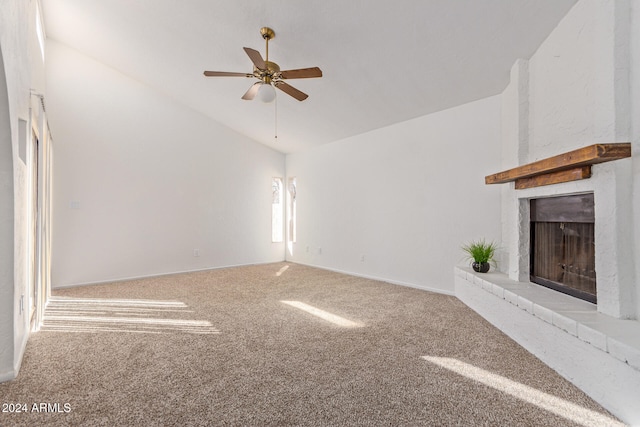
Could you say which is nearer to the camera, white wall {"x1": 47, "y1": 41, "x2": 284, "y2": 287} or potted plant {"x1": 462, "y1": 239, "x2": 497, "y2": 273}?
potted plant {"x1": 462, "y1": 239, "x2": 497, "y2": 273}

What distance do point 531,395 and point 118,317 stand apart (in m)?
3.62

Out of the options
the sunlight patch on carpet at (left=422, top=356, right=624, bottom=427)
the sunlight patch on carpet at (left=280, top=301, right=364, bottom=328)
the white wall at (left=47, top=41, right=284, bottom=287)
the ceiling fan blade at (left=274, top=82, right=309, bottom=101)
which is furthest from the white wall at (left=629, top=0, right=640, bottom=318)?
the white wall at (left=47, top=41, right=284, bottom=287)

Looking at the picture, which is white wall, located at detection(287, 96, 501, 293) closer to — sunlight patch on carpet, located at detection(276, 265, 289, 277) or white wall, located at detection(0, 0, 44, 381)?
sunlight patch on carpet, located at detection(276, 265, 289, 277)

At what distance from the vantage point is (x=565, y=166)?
2258 mm

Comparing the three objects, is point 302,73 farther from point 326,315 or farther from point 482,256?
point 482,256

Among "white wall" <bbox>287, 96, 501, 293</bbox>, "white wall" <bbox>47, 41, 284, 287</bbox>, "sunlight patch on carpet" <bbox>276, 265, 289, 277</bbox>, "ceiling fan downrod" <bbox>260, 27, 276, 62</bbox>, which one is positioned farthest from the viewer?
"sunlight patch on carpet" <bbox>276, 265, 289, 277</bbox>

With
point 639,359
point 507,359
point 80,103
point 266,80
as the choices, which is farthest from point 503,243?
point 80,103

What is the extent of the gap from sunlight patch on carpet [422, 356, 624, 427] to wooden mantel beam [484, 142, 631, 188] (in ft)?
4.85

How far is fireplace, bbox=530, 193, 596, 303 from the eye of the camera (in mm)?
2357

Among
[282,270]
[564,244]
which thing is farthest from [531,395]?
[282,270]

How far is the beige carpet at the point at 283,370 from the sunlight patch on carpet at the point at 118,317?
2 cm

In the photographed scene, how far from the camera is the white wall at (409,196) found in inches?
151

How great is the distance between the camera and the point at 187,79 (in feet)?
15.5

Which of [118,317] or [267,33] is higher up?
[267,33]
